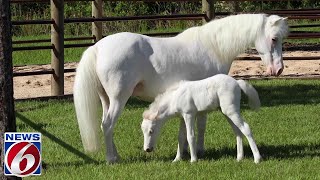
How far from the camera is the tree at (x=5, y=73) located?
5035 mm

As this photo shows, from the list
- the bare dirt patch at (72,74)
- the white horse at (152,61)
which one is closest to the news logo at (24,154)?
the white horse at (152,61)

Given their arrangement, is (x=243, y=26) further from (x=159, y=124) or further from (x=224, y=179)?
(x=224, y=179)

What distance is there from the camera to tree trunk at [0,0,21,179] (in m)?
5.04

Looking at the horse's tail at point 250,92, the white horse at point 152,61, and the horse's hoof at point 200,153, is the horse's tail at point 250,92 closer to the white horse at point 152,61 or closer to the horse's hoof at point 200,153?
the white horse at point 152,61

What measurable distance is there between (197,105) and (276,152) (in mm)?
1084

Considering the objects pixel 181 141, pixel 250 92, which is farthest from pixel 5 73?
pixel 250 92

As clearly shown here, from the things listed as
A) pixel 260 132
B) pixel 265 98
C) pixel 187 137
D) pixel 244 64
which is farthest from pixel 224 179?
pixel 244 64

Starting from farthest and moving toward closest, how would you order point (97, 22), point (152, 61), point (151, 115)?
point (97, 22)
point (152, 61)
point (151, 115)

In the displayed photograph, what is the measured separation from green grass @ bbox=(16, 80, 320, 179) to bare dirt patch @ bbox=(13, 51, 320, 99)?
1.43 meters

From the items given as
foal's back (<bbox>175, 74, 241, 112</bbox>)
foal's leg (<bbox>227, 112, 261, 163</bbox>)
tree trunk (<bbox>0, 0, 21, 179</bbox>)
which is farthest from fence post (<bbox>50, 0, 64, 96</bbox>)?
tree trunk (<bbox>0, 0, 21, 179</bbox>)

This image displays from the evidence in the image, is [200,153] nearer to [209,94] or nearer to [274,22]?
[209,94]

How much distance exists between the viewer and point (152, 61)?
281 inches

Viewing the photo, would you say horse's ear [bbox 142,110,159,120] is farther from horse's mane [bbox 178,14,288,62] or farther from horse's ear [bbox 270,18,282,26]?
horse's ear [bbox 270,18,282,26]

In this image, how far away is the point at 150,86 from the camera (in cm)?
714
